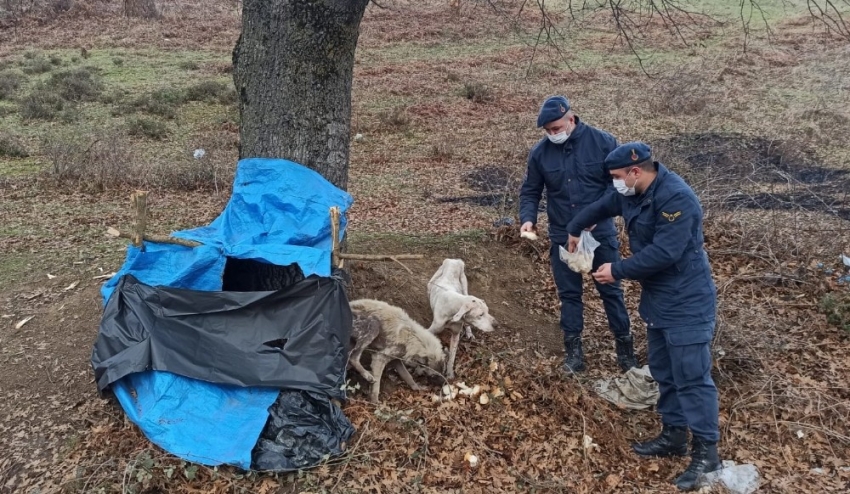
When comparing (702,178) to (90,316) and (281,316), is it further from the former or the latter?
(90,316)

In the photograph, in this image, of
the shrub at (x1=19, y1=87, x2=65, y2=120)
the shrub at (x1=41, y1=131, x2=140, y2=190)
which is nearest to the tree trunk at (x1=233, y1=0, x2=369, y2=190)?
the shrub at (x1=41, y1=131, x2=140, y2=190)

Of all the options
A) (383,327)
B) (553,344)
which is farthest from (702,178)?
(383,327)

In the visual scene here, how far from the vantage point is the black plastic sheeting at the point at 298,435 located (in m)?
3.42

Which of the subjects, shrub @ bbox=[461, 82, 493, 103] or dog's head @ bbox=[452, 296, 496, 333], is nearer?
dog's head @ bbox=[452, 296, 496, 333]

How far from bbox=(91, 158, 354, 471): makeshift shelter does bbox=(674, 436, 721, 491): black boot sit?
210 cm

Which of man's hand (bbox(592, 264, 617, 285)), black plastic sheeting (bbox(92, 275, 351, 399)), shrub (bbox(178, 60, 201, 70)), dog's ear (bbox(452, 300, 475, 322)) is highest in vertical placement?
man's hand (bbox(592, 264, 617, 285))

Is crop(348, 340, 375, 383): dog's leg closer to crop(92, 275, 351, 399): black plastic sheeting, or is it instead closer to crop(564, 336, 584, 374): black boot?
crop(92, 275, 351, 399): black plastic sheeting

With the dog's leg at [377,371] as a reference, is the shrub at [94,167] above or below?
below

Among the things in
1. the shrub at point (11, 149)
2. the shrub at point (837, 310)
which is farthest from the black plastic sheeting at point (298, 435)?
the shrub at point (11, 149)

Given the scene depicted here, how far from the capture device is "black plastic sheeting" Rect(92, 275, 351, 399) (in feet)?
11.7

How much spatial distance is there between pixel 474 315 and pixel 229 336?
198cm

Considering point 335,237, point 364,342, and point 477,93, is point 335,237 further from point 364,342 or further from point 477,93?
point 477,93

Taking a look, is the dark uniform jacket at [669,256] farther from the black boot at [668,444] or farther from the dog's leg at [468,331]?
the dog's leg at [468,331]

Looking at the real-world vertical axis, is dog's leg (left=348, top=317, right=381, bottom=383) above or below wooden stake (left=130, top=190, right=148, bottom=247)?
below
